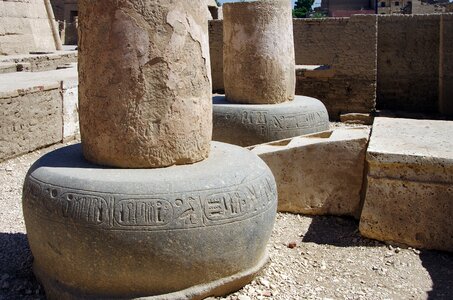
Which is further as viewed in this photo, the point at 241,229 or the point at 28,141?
the point at 28,141

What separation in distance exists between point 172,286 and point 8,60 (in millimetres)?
9395

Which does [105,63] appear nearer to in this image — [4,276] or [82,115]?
[82,115]

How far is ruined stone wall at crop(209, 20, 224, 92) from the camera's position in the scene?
10.8m

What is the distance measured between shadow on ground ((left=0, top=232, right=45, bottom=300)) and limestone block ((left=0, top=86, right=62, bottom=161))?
2353 millimetres

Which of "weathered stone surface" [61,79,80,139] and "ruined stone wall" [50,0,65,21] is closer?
"weathered stone surface" [61,79,80,139]

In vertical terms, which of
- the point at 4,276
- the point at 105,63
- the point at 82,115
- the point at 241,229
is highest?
the point at 105,63

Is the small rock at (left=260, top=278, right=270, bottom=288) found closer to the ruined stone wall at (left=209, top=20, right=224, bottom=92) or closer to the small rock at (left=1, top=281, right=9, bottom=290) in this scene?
the small rock at (left=1, top=281, right=9, bottom=290)

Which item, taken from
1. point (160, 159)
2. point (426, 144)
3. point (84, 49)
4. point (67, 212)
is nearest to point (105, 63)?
point (84, 49)

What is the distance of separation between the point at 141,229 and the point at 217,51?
8.43 metres

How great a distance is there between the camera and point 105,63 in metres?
3.17

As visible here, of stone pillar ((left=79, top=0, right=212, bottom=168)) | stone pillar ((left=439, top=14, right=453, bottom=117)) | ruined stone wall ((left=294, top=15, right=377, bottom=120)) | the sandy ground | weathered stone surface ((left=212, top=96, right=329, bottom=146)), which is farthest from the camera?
ruined stone wall ((left=294, top=15, right=377, bottom=120))

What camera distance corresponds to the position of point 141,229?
2834 mm

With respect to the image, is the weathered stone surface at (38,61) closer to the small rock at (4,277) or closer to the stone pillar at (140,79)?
Answer: the small rock at (4,277)

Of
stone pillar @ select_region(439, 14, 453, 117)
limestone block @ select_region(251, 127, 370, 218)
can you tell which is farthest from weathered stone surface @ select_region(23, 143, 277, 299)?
stone pillar @ select_region(439, 14, 453, 117)
